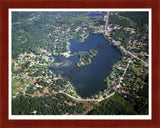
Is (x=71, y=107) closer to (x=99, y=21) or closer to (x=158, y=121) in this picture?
(x=158, y=121)

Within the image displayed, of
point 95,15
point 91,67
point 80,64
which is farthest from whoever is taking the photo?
point 95,15

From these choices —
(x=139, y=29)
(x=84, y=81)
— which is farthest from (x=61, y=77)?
(x=139, y=29)

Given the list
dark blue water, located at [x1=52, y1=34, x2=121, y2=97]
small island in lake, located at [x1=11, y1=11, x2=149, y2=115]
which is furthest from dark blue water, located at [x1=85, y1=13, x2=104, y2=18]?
dark blue water, located at [x1=52, y1=34, x2=121, y2=97]

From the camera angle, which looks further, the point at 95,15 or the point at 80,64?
the point at 95,15

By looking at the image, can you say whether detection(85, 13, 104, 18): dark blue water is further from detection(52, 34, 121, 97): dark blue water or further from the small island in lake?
detection(52, 34, 121, 97): dark blue water

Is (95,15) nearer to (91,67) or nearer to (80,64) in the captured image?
(80,64)

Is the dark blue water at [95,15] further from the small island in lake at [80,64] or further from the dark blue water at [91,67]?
the dark blue water at [91,67]

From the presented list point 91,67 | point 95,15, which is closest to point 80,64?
point 91,67

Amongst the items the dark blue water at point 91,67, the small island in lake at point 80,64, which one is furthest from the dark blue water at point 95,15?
the dark blue water at point 91,67

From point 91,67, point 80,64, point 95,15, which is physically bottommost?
point 91,67

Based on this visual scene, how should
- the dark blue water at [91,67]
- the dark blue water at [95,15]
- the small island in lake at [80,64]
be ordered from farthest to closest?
the dark blue water at [95,15], the dark blue water at [91,67], the small island in lake at [80,64]
